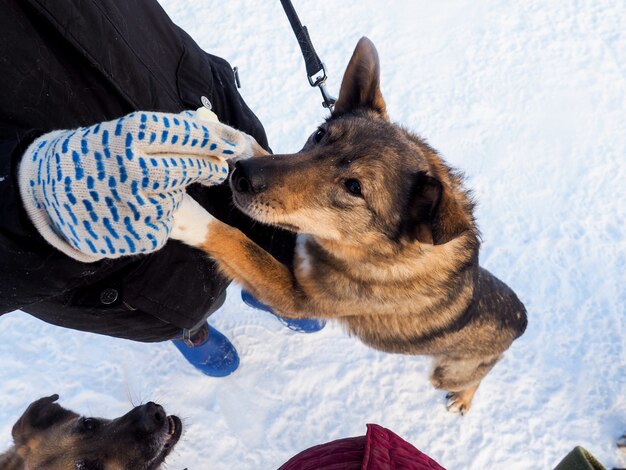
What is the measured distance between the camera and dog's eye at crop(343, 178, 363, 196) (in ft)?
7.66

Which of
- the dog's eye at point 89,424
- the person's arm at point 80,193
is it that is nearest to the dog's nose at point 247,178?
the person's arm at point 80,193

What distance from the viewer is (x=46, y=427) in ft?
8.05

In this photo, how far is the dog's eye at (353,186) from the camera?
92.0 inches

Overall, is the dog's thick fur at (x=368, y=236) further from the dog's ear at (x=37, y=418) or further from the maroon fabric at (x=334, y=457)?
the dog's ear at (x=37, y=418)

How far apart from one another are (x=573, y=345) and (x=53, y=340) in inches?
192

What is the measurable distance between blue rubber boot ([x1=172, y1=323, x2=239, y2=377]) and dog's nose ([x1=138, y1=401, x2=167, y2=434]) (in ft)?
2.58

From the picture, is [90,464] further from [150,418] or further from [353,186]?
[353,186]

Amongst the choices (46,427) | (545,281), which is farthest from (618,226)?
(46,427)

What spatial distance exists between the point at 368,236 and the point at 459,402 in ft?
7.26

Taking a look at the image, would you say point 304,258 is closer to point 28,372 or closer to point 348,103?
point 348,103

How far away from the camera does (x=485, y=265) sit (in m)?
4.29

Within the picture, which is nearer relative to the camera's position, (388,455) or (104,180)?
(104,180)

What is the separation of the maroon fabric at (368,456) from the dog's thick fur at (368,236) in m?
0.89

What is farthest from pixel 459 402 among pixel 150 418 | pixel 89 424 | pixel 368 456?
pixel 89 424
